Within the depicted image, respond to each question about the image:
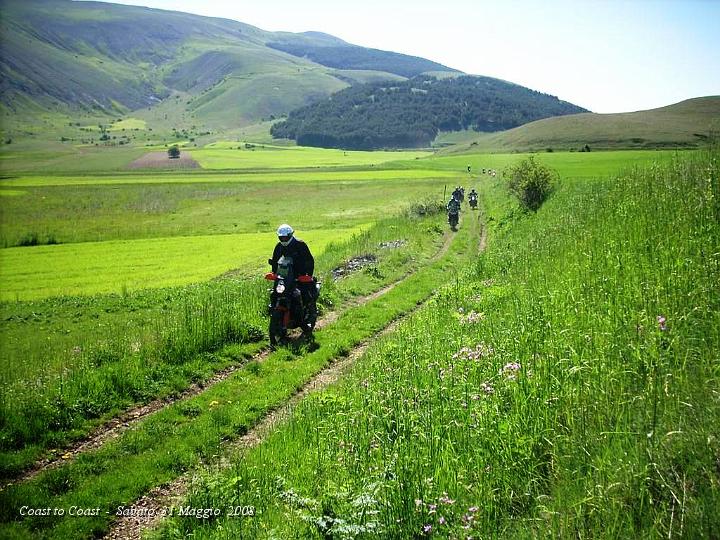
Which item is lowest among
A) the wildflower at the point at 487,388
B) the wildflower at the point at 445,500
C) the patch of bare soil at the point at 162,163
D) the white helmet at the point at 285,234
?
the wildflower at the point at 445,500

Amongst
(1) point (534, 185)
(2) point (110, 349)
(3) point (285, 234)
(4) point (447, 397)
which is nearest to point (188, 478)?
(4) point (447, 397)

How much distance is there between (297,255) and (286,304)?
4.61ft

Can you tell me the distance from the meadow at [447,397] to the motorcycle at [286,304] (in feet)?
1.76

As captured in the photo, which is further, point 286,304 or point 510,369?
point 286,304

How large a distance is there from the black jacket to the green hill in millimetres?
84989

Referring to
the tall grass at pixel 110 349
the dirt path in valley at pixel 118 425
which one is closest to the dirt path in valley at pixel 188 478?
the dirt path in valley at pixel 118 425

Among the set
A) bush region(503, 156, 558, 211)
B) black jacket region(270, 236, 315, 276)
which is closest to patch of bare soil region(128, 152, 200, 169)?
bush region(503, 156, 558, 211)

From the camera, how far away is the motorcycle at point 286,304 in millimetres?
13320

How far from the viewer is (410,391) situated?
7.41 meters

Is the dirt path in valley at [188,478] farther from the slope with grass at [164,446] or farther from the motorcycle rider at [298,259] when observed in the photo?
the motorcycle rider at [298,259]

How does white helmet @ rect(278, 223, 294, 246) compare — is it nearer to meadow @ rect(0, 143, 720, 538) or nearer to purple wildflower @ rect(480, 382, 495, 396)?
meadow @ rect(0, 143, 720, 538)

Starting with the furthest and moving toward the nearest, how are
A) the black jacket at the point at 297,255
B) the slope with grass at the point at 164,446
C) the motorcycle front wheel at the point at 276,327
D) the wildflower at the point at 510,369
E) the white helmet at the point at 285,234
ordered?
the black jacket at the point at 297,255 < the motorcycle front wheel at the point at 276,327 < the white helmet at the point at 285,234 < the wildflower at the point at 510,369 < the slope with grass at the point at 164,446

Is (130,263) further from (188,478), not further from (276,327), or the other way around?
(188,478)

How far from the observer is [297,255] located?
13820 millimetres
